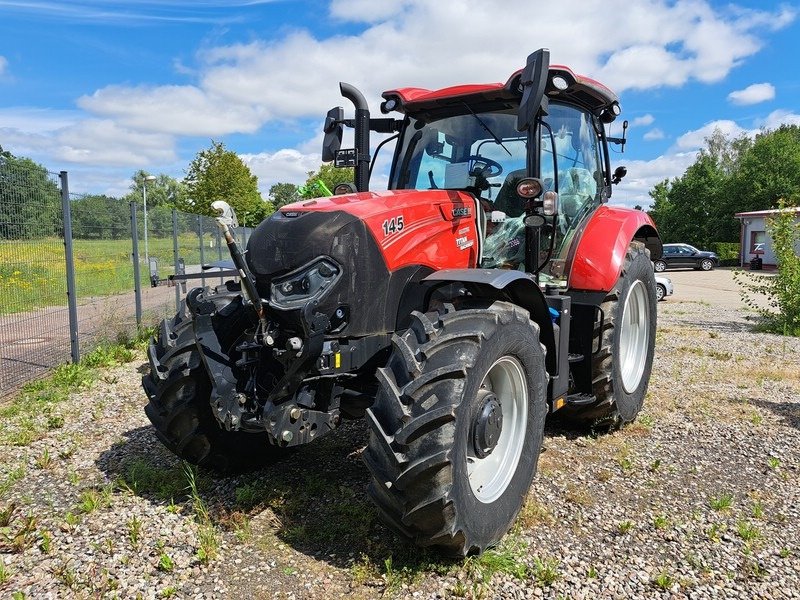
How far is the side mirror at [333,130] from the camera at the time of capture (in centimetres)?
442

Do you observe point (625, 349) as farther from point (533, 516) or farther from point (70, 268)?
point (70, 268)

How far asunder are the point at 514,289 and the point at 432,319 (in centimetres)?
80

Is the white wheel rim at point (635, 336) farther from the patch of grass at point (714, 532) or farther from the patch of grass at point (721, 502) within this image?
the patch of grass at point (714, 532)

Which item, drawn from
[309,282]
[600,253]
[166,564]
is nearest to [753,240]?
[600,253]

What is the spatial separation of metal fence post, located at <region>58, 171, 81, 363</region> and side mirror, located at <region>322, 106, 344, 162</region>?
453 cm

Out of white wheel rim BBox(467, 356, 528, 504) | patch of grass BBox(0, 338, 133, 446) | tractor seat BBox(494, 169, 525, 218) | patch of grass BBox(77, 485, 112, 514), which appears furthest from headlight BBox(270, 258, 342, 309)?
patch of grass BBox(0, 338, 133, 446)

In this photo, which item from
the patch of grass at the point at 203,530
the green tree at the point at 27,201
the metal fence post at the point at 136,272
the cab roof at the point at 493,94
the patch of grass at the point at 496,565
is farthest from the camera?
the metal fence post at the point at 136,272

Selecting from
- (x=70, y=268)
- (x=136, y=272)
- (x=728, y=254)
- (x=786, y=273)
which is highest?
(x=728, y=254)

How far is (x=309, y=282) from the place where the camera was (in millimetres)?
3102

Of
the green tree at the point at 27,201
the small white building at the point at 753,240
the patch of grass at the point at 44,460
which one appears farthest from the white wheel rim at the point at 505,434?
the small white building at the point at 753,240

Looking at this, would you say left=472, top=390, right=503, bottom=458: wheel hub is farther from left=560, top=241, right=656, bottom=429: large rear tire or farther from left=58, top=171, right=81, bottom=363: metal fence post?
left=58, top=171, right=81, bottom=363: metal fence post

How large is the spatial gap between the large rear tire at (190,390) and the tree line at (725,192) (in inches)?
1698

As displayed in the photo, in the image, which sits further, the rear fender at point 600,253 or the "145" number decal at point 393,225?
the rear fender at point 600,253

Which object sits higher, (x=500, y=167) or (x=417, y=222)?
(x=500, y=167)
